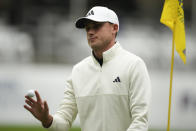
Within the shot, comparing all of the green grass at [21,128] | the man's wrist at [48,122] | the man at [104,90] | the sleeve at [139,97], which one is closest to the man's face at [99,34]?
the man at [104,90]

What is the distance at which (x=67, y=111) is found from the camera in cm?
485

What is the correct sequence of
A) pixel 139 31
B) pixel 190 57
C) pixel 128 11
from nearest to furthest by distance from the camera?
1. pixel 190 57
2. pixel 139 31
3. pixel 128 11

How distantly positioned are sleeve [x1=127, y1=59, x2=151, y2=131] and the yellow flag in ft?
2.74

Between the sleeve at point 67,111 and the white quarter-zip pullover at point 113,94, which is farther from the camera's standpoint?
the sleeve at point 67,111

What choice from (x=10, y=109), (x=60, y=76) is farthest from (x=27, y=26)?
(x=10, y=109)

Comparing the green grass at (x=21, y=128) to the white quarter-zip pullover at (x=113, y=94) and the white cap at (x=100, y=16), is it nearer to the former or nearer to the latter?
the white quarter-zip pullover at (x=113, y=94)

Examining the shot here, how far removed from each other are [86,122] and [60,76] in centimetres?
1031

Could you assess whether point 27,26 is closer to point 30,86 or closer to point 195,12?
point 30,86

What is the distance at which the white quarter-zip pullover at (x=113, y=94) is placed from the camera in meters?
4.34

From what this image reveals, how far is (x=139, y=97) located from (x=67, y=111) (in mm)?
830

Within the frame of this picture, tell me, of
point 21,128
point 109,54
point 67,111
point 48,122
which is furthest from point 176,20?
point 21,128

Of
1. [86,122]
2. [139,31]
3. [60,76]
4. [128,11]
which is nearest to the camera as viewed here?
[86,122]

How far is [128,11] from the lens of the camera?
66.2 feet

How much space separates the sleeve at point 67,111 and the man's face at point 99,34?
478 mm
